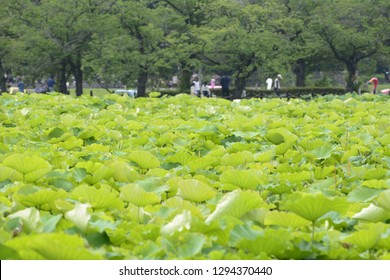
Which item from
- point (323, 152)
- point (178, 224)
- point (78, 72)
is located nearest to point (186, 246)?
point (178, 224)

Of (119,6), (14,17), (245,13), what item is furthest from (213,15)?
(14,17)

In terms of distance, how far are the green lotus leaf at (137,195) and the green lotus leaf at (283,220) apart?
343mm

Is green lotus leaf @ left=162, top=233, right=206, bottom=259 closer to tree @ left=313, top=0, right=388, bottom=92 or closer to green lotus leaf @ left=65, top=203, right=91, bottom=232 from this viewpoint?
green lotus leaf @ left=65, top=203, right=91, bottom=232

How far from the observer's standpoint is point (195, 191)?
1.88m

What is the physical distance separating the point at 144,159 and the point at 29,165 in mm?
496

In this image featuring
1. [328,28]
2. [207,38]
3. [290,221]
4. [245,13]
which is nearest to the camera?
[290,221]

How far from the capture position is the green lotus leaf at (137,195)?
5.88ft

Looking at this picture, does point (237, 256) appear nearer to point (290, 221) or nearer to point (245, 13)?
point (290, 221)

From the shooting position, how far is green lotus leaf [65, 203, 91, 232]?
5.05 ft

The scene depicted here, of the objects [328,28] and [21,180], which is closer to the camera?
[21,180]

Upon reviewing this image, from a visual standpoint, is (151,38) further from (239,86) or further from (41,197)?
(41,197)

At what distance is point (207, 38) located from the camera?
25.5 metres

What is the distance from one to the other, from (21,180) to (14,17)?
27.0 m

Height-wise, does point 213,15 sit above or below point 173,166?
above
